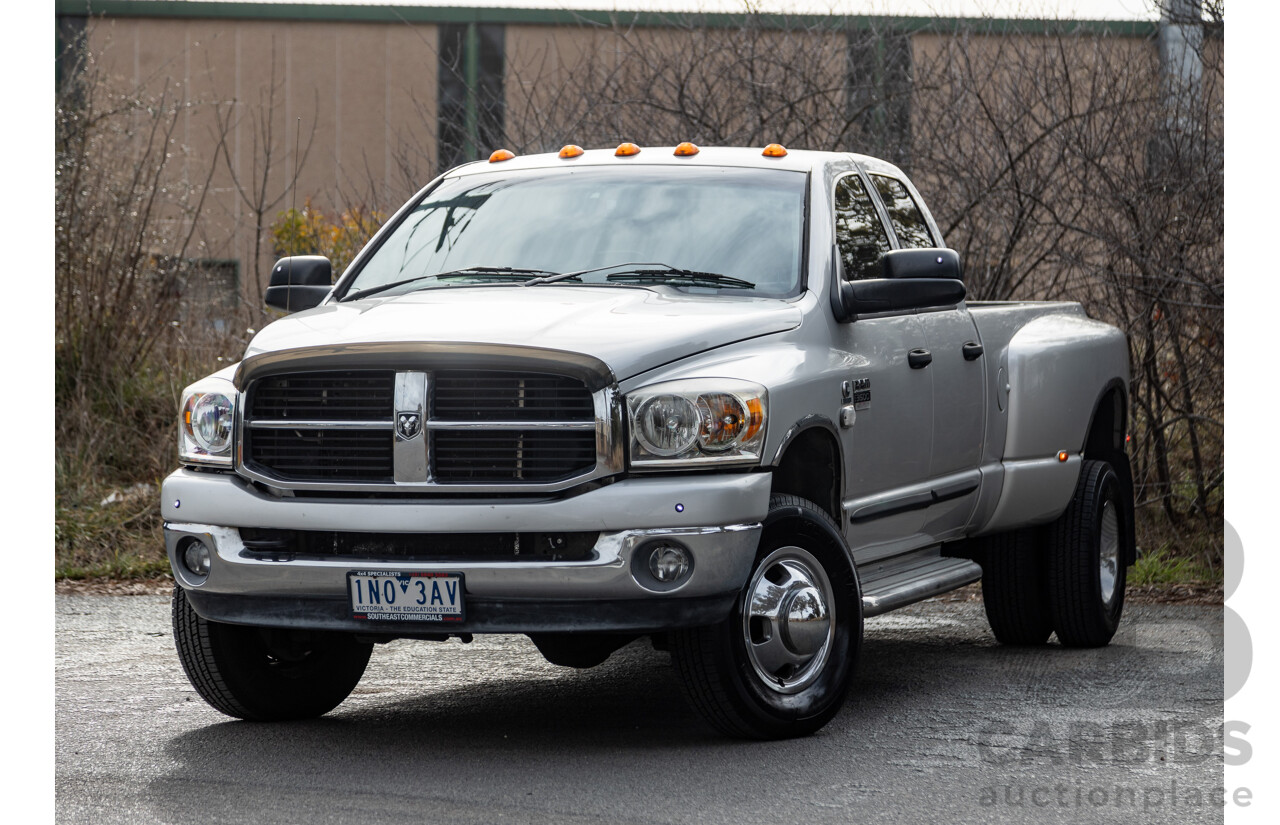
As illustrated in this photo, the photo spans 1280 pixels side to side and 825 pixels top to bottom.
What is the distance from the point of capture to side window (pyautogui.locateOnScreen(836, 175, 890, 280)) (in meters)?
7.00

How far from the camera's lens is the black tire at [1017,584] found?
324 inches

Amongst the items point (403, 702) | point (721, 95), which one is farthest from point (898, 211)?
point (721, 95)

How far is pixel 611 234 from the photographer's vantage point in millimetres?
6785

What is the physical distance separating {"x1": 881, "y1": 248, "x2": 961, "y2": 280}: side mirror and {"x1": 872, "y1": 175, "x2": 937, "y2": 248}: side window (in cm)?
A: 110

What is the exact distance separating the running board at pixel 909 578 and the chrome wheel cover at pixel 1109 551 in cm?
122

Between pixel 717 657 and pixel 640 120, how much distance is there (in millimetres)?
7759

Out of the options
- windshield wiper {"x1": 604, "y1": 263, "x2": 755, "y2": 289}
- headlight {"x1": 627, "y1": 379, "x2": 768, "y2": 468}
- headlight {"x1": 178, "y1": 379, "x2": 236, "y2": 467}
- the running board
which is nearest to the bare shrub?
headlight {"x1": 178, "y1": 379, "x2": 236, "y2": 467}

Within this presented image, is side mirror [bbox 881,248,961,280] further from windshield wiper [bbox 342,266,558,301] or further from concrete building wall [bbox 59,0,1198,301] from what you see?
concrete building wall [bbox 59,0,1198,301]

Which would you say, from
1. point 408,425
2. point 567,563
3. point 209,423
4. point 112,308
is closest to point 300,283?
point 209,423

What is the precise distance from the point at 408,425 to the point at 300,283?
1.74 m

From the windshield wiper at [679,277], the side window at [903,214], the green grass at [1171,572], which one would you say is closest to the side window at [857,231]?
the side window at [903,214]

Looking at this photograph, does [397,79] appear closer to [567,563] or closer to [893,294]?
[893,294]

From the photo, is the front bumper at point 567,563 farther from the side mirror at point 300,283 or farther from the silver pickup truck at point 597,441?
the side mirror at point 300,283

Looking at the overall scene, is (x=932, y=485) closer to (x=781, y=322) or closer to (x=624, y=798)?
(x=781, y=322)
